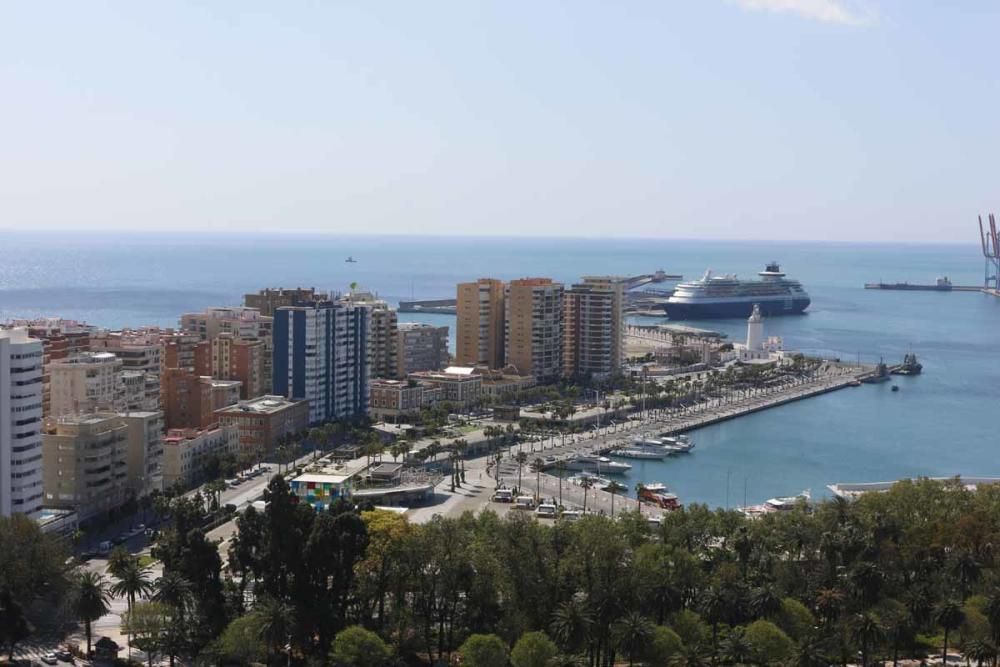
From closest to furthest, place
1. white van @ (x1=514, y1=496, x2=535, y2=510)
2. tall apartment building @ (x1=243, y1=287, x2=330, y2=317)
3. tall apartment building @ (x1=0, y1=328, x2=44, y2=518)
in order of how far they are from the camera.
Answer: tall apartment building @ (x1=0, y1=328, x2=44, y2=518) < white van @ (x1=514, y1=496, x2=535, y2=510) < tall apartment building @ (x1=243, y1=287, x2=330, y2=317)

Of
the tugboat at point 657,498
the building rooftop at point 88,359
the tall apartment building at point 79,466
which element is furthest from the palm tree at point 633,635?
the building rooftop at point 88,359

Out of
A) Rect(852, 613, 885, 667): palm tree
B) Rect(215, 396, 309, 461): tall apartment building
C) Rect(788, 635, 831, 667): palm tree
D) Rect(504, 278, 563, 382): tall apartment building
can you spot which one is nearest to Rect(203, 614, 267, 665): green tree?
Rect(788, 635, 831, 667): palm tree

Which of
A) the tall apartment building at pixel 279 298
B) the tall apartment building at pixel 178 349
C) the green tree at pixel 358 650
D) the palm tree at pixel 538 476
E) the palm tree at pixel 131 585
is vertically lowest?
the palm tree at pixel 538 476

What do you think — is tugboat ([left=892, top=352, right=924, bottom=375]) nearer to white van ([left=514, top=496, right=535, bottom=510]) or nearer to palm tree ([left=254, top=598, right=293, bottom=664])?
white van ([left=514, top=496, right=535, bottom=510])

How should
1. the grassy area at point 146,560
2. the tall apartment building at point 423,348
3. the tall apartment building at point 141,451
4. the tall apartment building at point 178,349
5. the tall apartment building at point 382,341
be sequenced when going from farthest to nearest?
the tall apartment building at point 423,348 → the tall apartment building at point 382,341 → the tall apartment building at point 178,349 → the tall apartment building at point 141,451 → the grassy area at point 146,560

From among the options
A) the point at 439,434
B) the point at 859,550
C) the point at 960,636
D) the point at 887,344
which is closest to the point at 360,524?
the point at 859,550

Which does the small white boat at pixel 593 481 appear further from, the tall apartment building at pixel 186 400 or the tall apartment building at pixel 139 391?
the tall apartment building at pixel 139 391
